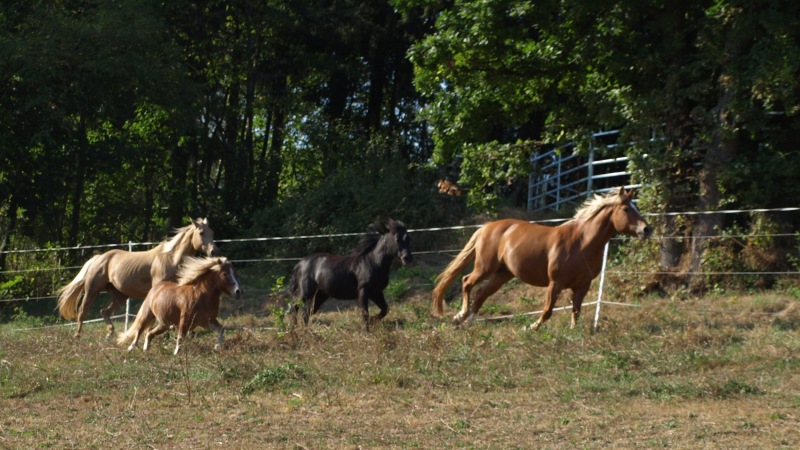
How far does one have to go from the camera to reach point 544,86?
17438 mm

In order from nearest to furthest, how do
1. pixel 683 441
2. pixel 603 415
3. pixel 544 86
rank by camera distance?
1. pixel 683 441
2. pixel 603 415
3. pixel 544 86

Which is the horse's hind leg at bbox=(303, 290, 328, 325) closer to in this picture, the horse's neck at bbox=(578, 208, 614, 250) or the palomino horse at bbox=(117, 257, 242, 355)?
the palomino horse at bbox=(117, 257, 242, 355)

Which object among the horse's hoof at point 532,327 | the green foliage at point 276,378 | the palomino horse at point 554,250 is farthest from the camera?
the palomino horse at point 554,250

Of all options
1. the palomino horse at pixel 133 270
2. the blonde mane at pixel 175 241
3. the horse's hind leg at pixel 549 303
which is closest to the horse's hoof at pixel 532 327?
the horse's hind leg at pixel 549 303

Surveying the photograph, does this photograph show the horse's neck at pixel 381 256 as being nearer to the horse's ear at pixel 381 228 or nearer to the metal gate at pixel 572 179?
the horse's ear at pixel 381 228

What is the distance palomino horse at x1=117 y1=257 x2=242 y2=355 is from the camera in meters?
13.0

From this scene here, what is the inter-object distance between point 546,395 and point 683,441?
1912mm

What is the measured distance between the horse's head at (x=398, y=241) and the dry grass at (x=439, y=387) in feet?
3.01

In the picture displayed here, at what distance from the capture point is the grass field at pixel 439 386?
8398 mm

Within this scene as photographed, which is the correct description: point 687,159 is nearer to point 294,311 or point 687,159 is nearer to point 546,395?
point 294,311

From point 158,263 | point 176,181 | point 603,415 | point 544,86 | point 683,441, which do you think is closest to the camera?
point 683,441

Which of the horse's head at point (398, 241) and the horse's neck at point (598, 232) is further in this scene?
the horse's head at point (398, 241)

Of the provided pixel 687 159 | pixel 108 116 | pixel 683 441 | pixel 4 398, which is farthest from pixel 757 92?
pixel 108 116

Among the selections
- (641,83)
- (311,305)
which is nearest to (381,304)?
(311,305)
